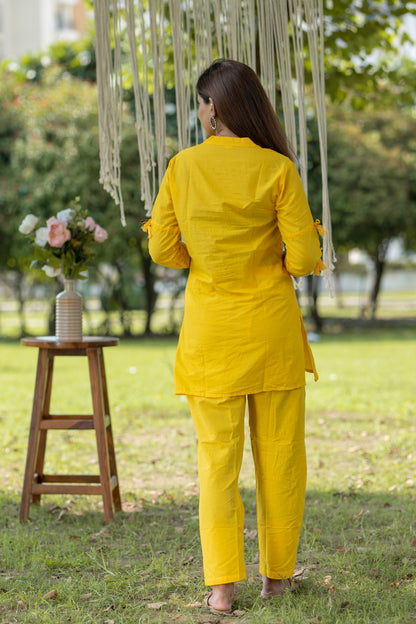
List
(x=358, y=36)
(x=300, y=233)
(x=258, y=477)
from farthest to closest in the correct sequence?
(x=358, y=36) < (x=258, y=477) < (x=300, y=233)

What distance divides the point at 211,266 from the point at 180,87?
137 centimetres

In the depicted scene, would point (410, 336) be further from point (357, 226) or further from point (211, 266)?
point (211, 266)

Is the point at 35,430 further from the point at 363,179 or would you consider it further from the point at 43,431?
the point at 363,179

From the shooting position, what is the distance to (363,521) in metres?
3.89

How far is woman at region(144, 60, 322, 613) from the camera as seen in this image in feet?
8.71

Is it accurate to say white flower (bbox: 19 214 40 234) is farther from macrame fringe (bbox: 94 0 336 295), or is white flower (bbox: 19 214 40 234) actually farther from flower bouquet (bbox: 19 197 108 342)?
macrame fringe (bbox: 94 0 336 295)

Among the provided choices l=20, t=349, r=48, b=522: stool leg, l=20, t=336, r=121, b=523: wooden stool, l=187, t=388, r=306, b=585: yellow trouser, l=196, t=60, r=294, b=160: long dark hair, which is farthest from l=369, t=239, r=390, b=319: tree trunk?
l=196, t=60, r=294, b=160: long dark hair

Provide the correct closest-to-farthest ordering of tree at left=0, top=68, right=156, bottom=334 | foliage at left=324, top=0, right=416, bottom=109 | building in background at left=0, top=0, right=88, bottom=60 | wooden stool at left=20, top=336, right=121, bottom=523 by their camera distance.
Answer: wooden stool at left=20, top=336, right=121, bottom=523 → foliage at left=324, top=0, right=416, bottom=109 → tree at left=0, top=68, right=156, bottom=334 → building in background at left=0, top=0, right=88, bottom=60

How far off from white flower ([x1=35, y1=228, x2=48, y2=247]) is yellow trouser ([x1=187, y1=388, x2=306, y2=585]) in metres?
1.60

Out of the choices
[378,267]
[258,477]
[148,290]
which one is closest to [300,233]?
[258,477]

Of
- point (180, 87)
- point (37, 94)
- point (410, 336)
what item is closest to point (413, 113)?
point (410, 336)

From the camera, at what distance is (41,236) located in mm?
4016

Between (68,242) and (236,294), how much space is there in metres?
1.63

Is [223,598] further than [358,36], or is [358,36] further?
[358,36]
